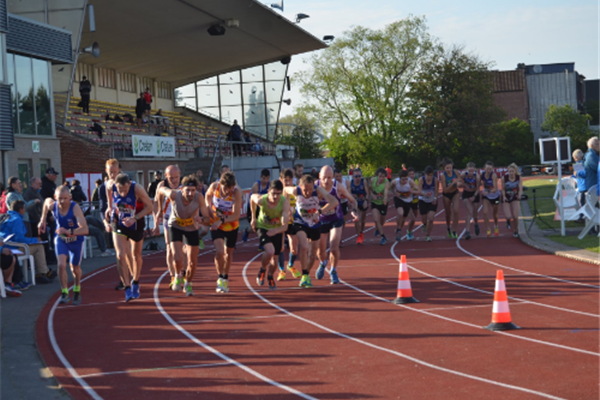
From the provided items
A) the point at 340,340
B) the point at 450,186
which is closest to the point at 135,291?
the point at 340,340

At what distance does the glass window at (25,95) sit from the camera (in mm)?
25922

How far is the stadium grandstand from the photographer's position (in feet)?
85.9

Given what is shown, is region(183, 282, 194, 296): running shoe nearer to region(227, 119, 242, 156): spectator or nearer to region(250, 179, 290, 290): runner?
region(250, 179, 290, 290): runner

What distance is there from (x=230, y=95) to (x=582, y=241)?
40610mm

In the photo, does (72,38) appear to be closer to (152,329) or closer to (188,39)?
(188,39)

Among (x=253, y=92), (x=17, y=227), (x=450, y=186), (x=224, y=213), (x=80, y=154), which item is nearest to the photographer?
(x=224, y=213)

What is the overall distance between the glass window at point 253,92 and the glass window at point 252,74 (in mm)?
333

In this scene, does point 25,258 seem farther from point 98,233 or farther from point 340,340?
point 340,340

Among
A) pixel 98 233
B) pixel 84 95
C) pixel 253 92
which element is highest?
pixel 253 92

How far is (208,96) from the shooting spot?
177 feet

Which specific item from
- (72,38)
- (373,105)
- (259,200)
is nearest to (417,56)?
(373,105)

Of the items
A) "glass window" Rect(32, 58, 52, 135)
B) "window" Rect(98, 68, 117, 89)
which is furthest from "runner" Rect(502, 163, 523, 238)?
"window" Rect(98, 68, 117, 89)

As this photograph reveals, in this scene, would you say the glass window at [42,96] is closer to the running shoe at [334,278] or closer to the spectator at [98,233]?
the spectator at [98,233]

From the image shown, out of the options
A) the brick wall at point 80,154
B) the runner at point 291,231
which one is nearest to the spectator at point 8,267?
the runner at point 291,231
